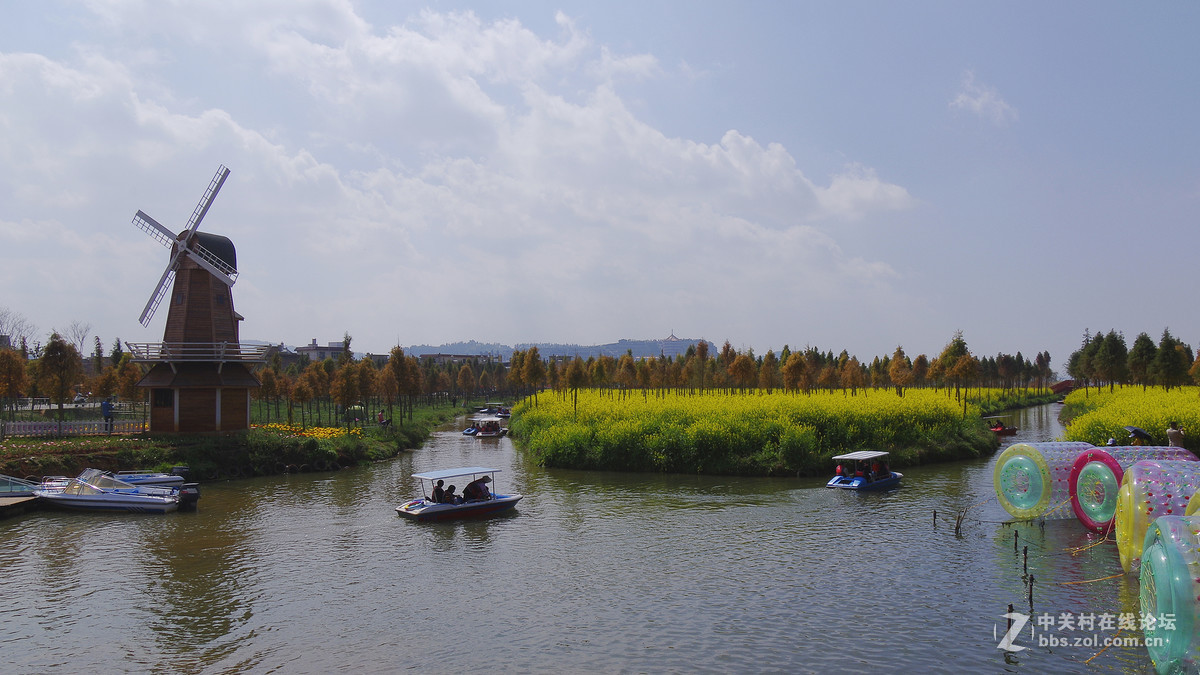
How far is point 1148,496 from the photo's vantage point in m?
14.3

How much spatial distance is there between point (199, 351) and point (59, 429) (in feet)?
25.2

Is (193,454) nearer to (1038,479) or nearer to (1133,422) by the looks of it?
(1038,479)

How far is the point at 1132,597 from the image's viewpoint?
15.4 metres

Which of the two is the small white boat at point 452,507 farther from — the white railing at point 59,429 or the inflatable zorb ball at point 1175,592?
the white railing at point 59,429

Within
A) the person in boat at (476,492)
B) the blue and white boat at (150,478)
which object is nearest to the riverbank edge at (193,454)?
the blue and white boat at (150,478)

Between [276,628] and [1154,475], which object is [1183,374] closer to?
[1154,475]

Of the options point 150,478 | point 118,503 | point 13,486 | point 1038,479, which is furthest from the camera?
point 150,478

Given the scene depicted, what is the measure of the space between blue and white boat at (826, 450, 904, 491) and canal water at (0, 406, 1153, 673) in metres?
0.66

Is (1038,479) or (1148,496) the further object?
(1038,479)

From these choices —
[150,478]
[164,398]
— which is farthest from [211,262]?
[150,478]

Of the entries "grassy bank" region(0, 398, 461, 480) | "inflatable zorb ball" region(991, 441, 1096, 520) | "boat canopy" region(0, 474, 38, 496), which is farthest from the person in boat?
"inflatable zorb ball" region(991, 441, 1096, 520)

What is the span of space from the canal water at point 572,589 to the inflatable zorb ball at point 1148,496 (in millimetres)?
1490

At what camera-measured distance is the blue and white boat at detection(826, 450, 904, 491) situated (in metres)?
28.1

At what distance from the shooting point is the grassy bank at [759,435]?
33.8 metres
